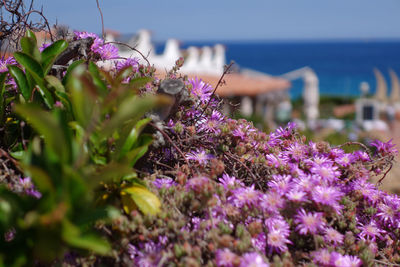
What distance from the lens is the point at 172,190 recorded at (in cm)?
120

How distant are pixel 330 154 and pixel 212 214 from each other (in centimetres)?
60

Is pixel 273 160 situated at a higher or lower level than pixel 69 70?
lower

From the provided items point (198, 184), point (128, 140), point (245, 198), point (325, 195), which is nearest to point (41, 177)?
point (128, 140)

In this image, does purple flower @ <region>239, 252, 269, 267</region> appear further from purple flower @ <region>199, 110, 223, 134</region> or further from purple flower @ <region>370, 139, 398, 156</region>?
purple flower @ <region>370, 139, 398, 156</region>

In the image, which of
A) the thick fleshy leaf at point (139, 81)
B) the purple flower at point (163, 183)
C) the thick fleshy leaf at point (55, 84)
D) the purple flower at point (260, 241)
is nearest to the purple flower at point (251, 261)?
the purple flower at point (260, 241)

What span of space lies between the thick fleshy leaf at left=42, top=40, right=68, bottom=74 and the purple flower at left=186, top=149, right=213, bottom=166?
22.4 inches

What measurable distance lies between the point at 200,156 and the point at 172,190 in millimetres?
250

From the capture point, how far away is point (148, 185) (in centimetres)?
121

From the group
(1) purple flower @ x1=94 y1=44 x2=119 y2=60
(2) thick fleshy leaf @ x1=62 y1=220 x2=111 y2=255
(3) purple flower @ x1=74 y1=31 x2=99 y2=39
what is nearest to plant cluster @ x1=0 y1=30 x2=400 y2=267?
(2) thick fleshy leaf @ x1=62 y1=220 x2=111 y2=255

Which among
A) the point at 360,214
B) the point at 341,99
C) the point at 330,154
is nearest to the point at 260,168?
the point at 330,154

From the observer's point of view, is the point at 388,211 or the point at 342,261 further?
the point at 388,211

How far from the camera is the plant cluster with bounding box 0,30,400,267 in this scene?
0.84m

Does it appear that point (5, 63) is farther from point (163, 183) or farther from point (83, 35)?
point (163, 183)

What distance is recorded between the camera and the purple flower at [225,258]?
3.16 ft
